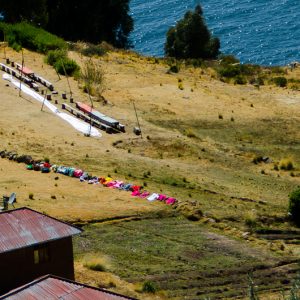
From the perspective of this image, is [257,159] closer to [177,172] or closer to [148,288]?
[177,172]

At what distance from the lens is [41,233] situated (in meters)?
44.3

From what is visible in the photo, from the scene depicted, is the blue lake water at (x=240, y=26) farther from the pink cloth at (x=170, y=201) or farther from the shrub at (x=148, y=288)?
the shrub at (x=148, y=288)

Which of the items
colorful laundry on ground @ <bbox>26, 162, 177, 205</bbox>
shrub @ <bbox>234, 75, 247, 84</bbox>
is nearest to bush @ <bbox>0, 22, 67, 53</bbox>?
shrub @ <bbox>234, 75, 247, 84</bbox>

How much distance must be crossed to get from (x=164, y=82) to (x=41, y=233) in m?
48.3

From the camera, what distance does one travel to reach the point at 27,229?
44344 millimetres

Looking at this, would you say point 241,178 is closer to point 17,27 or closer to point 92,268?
point 92,268

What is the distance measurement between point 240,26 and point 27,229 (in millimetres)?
127615

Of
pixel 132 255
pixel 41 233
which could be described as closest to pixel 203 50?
pixel 132 255

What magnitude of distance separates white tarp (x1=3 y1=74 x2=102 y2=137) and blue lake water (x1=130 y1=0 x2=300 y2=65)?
67583mm

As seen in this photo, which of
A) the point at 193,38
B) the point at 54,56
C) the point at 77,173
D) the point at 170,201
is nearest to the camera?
the point at 170,201

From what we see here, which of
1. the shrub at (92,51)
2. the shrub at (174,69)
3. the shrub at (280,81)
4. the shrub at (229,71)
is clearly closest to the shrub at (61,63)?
the shrub at (92,51)

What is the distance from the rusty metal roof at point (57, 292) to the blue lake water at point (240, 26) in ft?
359

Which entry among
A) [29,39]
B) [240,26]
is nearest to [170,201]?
[29,39]

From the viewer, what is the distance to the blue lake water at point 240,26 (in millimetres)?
154750
